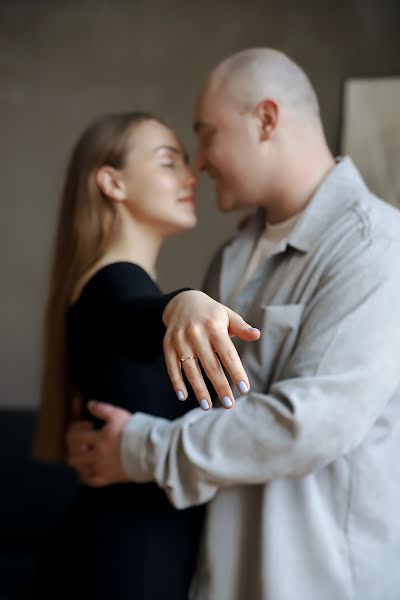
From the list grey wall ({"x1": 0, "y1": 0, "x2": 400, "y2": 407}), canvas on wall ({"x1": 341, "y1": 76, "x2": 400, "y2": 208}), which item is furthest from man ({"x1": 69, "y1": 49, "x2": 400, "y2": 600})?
grey wall ({"x1": 0, "y1": 0, "x2": 400, "y2": 407})

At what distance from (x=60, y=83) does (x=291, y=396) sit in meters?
0.89

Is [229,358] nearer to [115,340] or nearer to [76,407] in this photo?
[115,340]

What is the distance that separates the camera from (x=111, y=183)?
1.58ft

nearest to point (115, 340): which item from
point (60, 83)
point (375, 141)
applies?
point (375, 141)

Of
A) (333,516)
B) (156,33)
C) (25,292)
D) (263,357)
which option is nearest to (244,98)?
(263,357)

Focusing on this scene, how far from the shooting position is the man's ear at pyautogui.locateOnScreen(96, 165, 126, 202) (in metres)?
0.47

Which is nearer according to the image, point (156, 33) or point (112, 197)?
point (112, 197)

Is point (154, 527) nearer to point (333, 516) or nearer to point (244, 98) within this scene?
point (333, 516)

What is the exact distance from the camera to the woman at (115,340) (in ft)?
1.49

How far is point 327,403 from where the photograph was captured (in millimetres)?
518

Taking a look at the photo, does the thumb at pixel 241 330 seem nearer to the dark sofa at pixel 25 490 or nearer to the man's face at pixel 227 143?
the man's face at pixel 227 143

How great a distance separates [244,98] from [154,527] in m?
0.34

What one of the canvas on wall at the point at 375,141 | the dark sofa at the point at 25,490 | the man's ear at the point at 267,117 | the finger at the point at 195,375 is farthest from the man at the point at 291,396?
the dark sofa at the point at 25,490

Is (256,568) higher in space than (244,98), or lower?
lower
